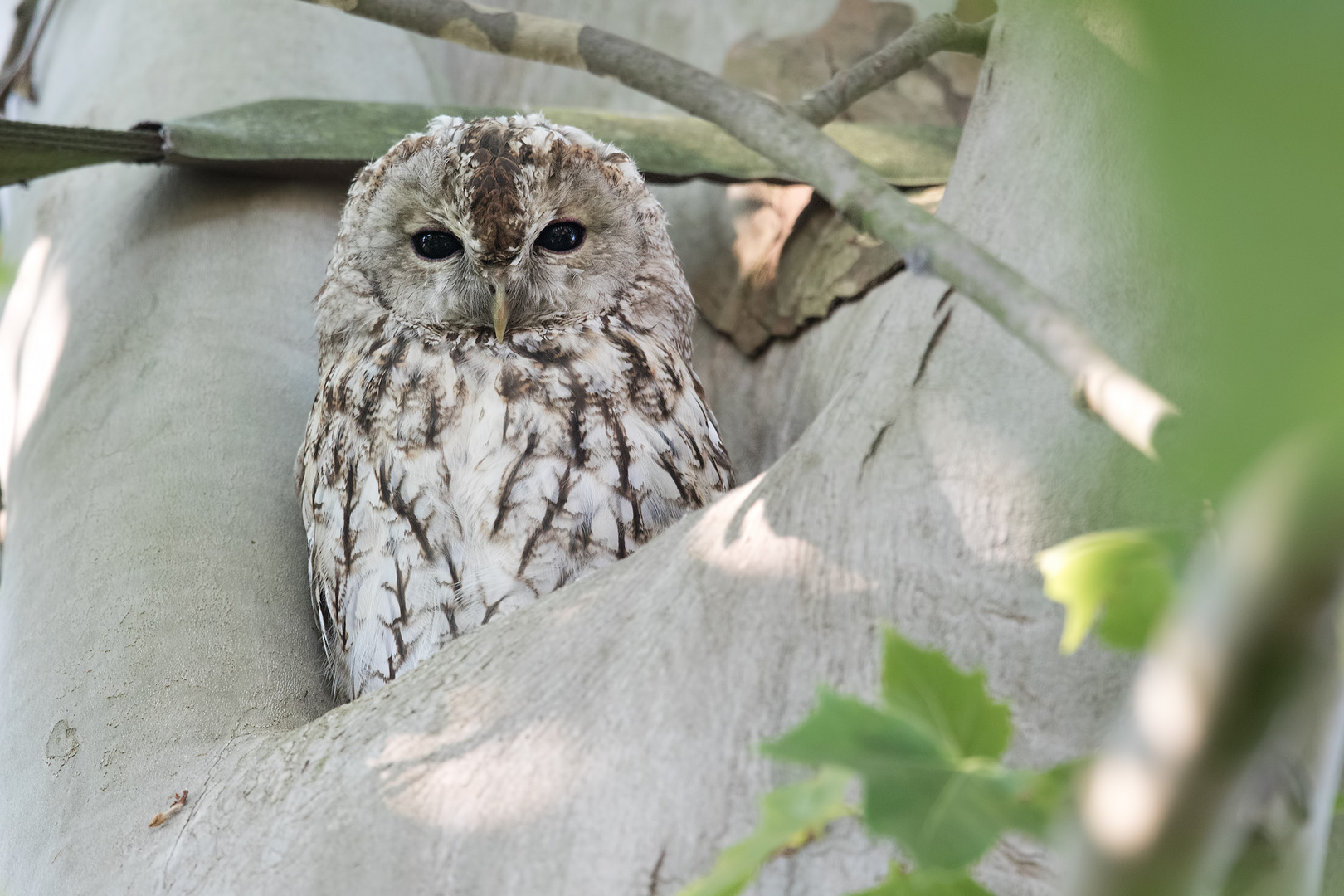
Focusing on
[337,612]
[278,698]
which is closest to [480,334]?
[337,612]

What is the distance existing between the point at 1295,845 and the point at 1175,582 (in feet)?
0.41

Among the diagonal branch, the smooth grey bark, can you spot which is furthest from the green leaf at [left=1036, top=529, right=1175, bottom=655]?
the smooth grey bark

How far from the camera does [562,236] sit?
1.90 metres

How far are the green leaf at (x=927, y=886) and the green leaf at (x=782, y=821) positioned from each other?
99 mm

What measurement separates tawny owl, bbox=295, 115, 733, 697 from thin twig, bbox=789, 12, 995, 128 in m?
0.39

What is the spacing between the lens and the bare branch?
32 centimetres

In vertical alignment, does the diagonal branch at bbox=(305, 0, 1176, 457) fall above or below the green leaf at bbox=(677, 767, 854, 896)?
above

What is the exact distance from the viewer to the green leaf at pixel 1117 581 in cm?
53

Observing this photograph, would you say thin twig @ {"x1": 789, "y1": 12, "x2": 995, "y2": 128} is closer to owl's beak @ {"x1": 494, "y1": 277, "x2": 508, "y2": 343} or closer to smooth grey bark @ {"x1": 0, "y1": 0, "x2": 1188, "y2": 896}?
smooth grey bark @ {"x1": 0, "y1": 0, "x2": 1188, "y2": 896}

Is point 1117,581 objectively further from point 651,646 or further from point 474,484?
point 474,484

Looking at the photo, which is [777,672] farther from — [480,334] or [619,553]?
[480,334]

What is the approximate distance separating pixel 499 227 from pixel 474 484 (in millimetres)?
426

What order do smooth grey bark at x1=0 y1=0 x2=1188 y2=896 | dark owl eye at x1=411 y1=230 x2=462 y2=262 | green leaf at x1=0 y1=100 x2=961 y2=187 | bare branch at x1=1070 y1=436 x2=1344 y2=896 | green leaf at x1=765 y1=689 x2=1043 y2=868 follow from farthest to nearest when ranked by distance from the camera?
green leaf at x1=0 y1=100 x2=961 y2=187 → dark owl eye at x1=411 y1=230 x2=462 y2=262 → smooth grey bark at x1=0 y1=0 x2=1188 y2=896 → green leaf at x1=765 y1=689 x2=1043 y2=868 → bare branch at x1=1070 y1=436 x2=1344 y2=896

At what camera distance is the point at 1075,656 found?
3.19 ft
